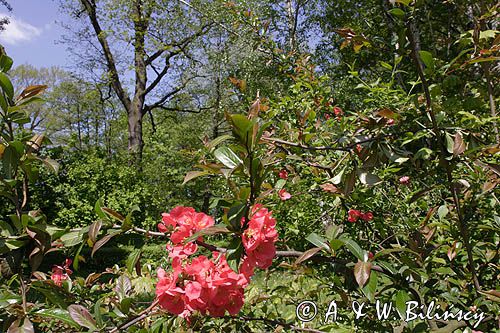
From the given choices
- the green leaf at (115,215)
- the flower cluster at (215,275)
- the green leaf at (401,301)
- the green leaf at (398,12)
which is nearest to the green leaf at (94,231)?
the green leaf at (115,215)

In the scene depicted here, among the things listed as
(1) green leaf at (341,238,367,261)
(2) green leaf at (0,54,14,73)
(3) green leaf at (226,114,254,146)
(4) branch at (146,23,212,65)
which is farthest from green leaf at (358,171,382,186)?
(4) branch at (146,23,212,65)

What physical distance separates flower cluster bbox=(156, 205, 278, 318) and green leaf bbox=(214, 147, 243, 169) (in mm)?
106

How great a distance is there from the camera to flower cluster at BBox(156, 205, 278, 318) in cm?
77

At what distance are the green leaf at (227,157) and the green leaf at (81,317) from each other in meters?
0.48

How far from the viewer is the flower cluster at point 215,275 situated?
770 millimetres

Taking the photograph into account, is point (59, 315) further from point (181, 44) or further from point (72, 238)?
point (181, 44)

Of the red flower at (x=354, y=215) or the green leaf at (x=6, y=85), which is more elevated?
the green leaf at (x=6, y=85)

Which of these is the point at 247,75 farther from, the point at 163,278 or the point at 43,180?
the point at 163,278

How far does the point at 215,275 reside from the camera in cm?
78

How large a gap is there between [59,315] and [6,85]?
21.5 inches

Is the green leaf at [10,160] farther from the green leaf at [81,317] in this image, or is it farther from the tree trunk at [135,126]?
the tree trunk at [135,126]

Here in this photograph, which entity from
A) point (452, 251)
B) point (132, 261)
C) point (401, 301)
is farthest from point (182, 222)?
point (452, 251)

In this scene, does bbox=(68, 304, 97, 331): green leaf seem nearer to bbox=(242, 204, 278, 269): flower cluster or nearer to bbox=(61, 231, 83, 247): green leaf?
bbox=(61, 231, 83, 247): green leaf

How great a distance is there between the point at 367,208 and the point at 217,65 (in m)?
12.0
